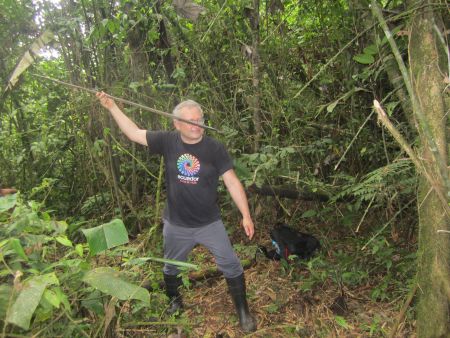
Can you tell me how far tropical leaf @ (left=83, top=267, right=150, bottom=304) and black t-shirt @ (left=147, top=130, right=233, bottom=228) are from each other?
1.49 metres

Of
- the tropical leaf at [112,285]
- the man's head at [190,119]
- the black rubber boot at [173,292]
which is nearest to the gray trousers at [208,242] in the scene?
the black rubber boot at [173,292]

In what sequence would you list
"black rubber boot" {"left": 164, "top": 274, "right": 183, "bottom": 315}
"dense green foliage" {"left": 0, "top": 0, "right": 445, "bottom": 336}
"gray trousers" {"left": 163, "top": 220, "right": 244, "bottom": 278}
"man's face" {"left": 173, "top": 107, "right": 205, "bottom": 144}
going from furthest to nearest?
1. "dense green foliage" {"left": 0, "top": 0, "right": 445, "bottom": 336}
2. "black rubber boot" {"left": 164, "top": 274, "right": 183, "bottom": 315}
3. "gray trousers" {"left": 163, "top": 220, "right": 244, "bottom": 278}
4. "man's face" {"left": 173, "top": 107, "right": 205, "bottom": 144}

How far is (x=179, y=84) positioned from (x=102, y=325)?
305cm

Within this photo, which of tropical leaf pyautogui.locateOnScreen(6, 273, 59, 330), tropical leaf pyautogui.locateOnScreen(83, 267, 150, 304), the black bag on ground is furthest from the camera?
the black bag on ground

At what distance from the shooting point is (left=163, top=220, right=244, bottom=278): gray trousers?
3.33m

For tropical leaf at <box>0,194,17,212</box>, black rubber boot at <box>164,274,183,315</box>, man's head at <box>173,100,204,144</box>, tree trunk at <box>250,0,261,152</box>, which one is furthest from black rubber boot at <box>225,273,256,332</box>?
tropical leaf at <box>0,194,17,212</box>

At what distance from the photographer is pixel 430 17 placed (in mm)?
2293

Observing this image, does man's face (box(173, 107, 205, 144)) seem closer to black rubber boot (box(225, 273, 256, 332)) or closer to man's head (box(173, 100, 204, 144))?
man's head (box(173, 100, 204, 144))

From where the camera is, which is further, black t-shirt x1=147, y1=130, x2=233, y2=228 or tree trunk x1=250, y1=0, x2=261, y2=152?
tree trunk x1=250, y1=0, x2=261, y2=152

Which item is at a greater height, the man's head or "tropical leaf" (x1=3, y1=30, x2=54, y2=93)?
"tropical leaf" (x1=3, y1=30, x2=54, y2=93)

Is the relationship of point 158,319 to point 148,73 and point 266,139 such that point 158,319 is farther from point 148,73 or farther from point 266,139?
point 148,73

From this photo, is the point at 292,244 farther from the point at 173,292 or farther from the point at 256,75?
the point at 256,75

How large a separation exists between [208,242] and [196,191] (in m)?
0.45

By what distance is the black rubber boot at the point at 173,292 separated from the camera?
3540mm
